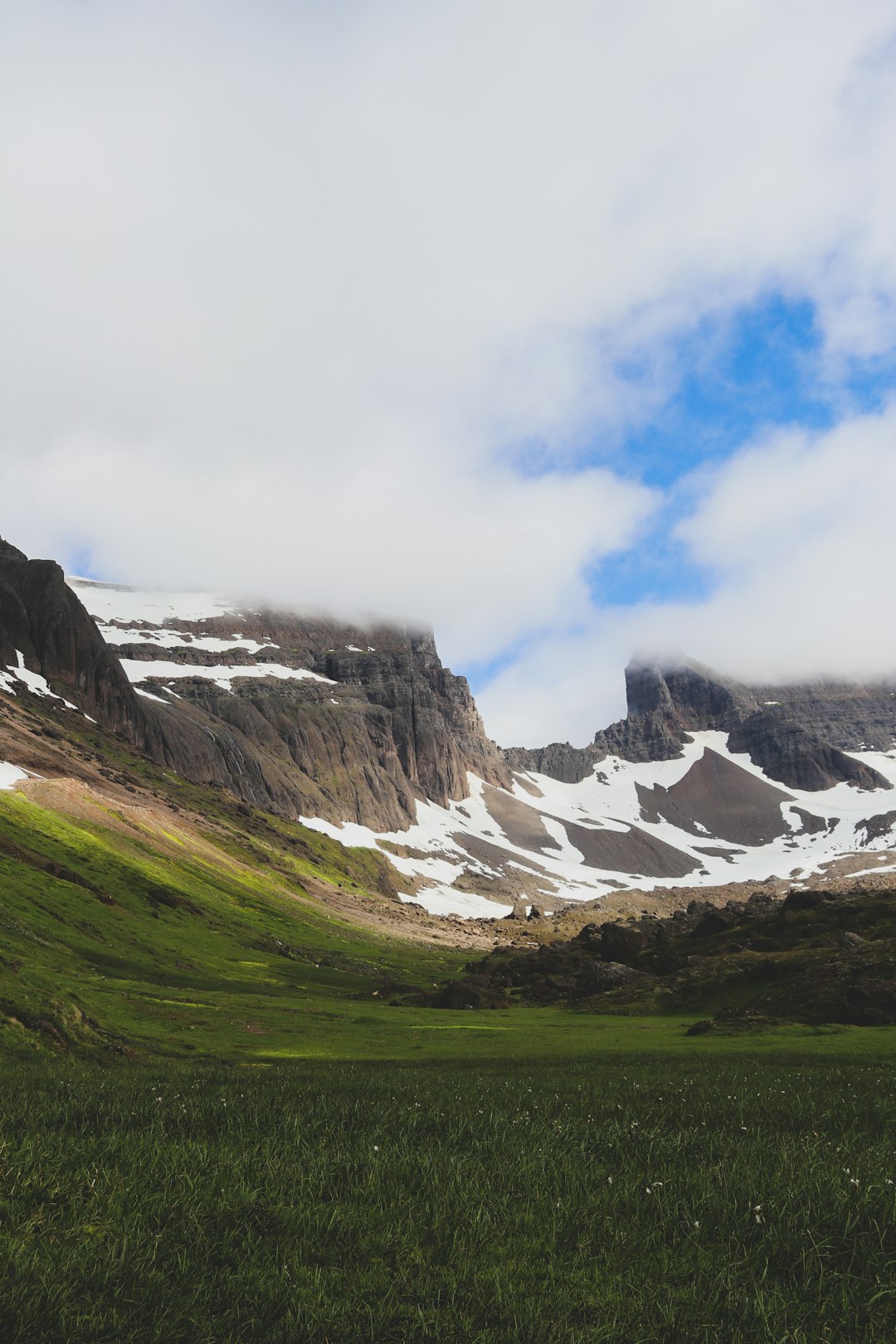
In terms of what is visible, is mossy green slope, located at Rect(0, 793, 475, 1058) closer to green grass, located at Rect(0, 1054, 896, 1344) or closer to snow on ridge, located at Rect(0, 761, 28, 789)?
snow on ridge, located at Rect(0, 761, 28, 789)

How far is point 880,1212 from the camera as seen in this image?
24.9 ft

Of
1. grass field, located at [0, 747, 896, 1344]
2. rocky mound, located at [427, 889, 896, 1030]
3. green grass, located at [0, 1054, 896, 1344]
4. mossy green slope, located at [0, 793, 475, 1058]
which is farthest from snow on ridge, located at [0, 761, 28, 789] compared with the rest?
green grass, located at [0, 1054, 896, 1344]

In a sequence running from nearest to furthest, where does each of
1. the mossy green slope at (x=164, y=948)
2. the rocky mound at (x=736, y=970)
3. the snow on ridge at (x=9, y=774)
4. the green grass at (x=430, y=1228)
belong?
the green grass at (x=430, y=1228) → the mossy green slope at (x=164, y=948) → the rocky mound at (x=736, y=970) → the snow on ridge at (x=9, y=774)

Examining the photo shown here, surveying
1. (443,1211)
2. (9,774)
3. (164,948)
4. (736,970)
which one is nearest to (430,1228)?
(443,1211)

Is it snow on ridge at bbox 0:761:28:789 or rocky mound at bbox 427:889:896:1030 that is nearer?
rocky mound at bbox 427:889:896:1030

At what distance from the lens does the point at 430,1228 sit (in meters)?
7.32

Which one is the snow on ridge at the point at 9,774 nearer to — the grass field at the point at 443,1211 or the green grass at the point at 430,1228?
the grass field at the point at 443,1211

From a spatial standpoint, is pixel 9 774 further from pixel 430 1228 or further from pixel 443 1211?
pixel 430 1228

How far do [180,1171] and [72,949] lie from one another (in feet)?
249

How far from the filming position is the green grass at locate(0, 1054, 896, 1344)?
226 inches

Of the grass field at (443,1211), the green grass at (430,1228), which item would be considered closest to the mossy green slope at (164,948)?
the grass field at (443,1211)

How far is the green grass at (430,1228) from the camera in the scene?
5.74 metres

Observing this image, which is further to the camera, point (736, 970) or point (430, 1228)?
point (736, 970)

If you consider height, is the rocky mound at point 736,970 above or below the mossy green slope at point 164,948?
above
